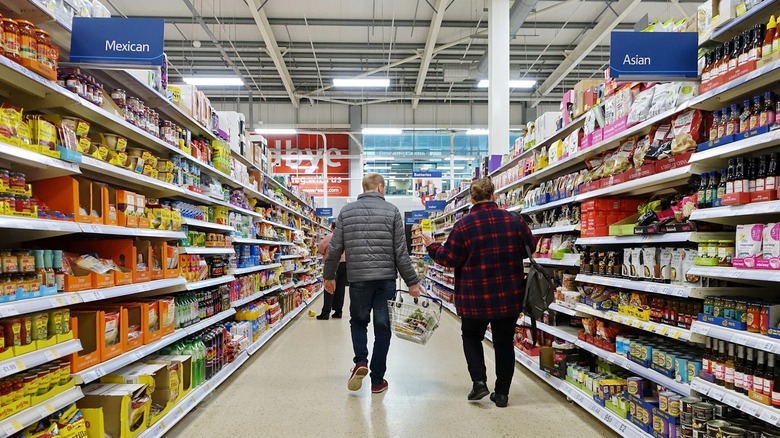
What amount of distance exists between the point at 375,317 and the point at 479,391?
1013 mm

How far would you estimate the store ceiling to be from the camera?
38.6 feet

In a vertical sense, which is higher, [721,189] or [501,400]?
[721,189]

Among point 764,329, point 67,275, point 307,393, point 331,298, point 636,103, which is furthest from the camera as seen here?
point 331,298

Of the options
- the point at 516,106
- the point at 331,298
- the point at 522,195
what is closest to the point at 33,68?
the point at 522,195

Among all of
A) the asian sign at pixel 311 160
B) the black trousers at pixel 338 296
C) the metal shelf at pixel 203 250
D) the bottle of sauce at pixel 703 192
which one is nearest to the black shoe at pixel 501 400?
the bottle of sauce at pixel 703 192

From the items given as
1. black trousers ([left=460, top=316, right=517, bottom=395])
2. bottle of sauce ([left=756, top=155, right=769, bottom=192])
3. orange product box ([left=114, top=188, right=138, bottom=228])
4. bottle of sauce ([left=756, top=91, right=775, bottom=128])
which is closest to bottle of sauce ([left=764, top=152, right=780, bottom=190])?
bottle of sauce ([left=756, top=155, right=769, bottom=192])

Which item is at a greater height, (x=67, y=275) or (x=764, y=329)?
(x=67, y=275)

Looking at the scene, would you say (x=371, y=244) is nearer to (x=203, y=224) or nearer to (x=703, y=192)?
(x=203, y=224)

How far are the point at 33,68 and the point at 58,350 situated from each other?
1238 millimetres

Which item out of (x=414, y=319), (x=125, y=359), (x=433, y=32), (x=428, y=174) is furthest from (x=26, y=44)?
(x=428, y=174)

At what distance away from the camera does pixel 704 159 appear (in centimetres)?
249

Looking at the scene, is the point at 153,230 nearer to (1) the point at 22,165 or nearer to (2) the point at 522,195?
(1) the point at 22,165

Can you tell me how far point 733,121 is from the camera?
239cm

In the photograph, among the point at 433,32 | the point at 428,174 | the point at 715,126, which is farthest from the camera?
the point at 428,174
